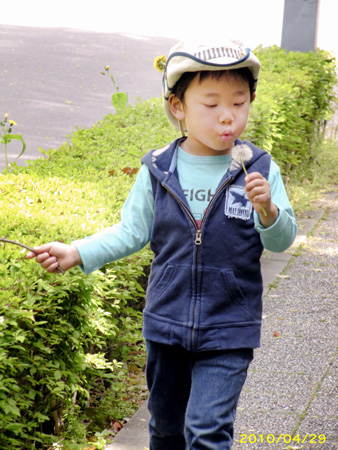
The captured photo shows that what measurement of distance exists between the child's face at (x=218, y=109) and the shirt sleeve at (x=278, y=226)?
0.69 feet

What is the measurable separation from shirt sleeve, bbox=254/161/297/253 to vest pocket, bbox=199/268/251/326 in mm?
164

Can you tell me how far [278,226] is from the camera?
2135 mm

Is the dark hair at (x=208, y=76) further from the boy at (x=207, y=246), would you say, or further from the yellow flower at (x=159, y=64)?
the yellow flower at (x=159, y=64)

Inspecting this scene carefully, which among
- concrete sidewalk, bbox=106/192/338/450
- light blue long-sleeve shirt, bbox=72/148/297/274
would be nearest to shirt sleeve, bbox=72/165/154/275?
light blue long-sleeve shirt, bbox=72/148/297/274

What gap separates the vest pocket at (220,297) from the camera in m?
2.23

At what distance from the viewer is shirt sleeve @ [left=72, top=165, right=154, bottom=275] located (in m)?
2.28

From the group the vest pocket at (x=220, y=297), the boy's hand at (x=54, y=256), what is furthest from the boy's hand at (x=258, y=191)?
the boy's hand at (x=54, y=256)

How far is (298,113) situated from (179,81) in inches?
182

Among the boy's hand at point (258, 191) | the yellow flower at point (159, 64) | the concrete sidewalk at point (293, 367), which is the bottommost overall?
the concrete sidewalk at point (293, 367)

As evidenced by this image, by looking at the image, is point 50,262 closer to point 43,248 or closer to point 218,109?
point 43,248
